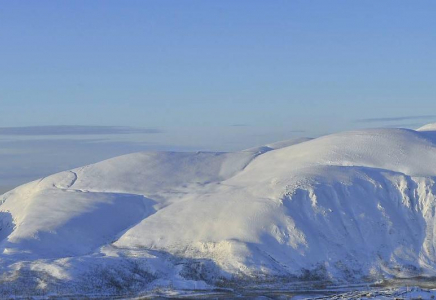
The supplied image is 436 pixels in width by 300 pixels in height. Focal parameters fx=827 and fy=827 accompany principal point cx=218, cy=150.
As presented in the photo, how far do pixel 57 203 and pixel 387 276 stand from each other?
40178mm

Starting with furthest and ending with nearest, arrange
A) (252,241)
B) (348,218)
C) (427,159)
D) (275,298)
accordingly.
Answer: (427,159) < (348,218) < (252,241) < (275,298)

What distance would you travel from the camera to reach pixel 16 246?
86312 millimetres

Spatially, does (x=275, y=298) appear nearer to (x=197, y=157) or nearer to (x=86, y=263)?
(x=86, y=263)

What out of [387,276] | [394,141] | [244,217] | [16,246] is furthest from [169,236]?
[394,141]

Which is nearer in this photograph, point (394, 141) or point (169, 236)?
point (169, 236)

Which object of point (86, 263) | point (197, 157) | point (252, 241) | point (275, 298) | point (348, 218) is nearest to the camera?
point (275, 298)

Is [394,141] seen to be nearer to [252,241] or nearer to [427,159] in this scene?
[427,159]

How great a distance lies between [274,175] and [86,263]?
2911 cm

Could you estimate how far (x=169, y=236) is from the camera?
→ 3467 inches

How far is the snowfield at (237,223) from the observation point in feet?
257

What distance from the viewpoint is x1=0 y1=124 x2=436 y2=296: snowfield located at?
78.4m

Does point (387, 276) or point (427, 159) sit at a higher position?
point (427, 159)

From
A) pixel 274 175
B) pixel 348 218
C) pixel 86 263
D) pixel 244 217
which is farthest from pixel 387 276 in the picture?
pixel 86 263

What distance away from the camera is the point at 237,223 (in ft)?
285
